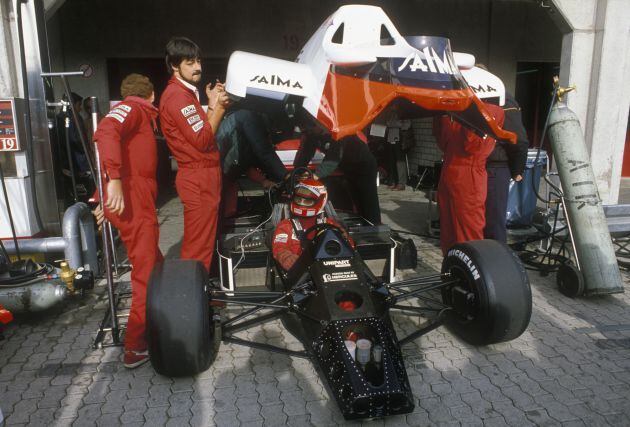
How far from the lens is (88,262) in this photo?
4.27m

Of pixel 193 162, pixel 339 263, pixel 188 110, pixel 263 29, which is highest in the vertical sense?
pixel 263 29

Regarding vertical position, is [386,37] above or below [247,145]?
above

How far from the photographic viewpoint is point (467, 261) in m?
3.06

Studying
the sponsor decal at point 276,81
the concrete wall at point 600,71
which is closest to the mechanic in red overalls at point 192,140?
the sponsor decal at point 276,81

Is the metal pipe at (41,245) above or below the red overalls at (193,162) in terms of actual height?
below

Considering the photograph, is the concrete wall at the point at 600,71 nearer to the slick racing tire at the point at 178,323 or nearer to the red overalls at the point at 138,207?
the red overalls at the point at 138,207

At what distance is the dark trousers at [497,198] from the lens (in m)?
4.41

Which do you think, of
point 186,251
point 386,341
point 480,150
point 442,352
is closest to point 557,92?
point 480,150

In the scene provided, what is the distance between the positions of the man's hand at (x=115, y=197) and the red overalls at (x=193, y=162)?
743mm

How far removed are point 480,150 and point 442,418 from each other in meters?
2.25

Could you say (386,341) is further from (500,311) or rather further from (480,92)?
(480,92)

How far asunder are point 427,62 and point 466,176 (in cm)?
139

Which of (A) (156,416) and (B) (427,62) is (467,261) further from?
(A) (156,416)

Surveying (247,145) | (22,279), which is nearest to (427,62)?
(247,145)
